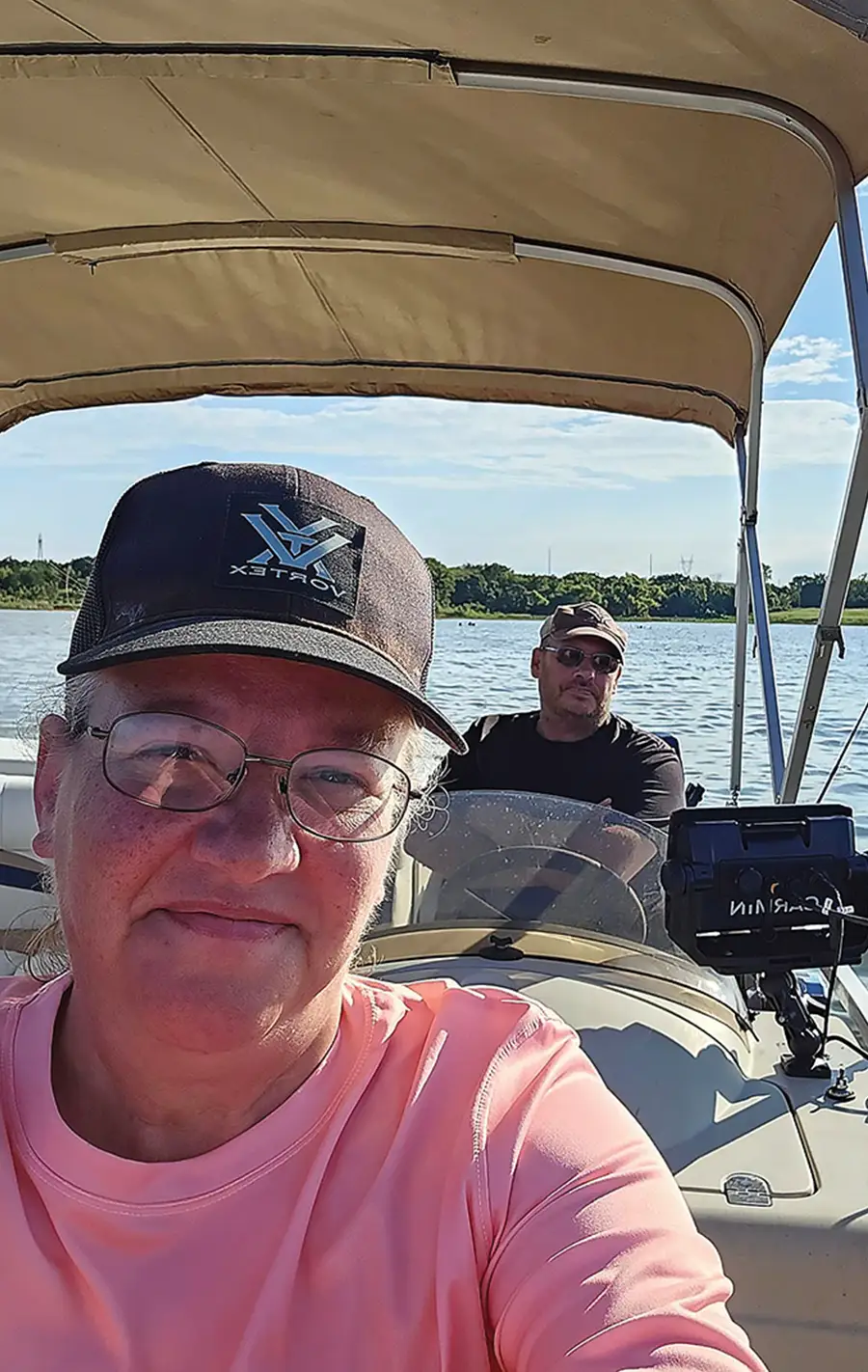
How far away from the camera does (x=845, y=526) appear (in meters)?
2.77

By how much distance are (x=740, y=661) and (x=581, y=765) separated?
1.26 m

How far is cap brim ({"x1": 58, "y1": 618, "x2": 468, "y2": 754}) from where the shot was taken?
40.4 inches

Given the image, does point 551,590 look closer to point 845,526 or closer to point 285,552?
point 845,526

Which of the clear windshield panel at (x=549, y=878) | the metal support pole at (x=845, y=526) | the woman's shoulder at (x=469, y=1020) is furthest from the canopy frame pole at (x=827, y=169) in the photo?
the woman's shoulder at (x=469, y=1020)

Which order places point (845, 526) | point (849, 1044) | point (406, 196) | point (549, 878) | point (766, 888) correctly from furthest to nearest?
point (406, 196)
point (845, 526)
point (549, 878)
point (849, 1044)
point (766, 888)

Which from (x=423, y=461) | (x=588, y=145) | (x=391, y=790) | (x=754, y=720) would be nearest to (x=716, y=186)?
(x=588, y=145)

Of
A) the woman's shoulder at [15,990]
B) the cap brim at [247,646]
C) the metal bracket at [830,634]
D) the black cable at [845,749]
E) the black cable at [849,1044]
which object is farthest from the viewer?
the metal bracket at [830,634]

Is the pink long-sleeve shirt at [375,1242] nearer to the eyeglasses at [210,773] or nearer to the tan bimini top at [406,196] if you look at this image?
the eyeglasses at [210,773]

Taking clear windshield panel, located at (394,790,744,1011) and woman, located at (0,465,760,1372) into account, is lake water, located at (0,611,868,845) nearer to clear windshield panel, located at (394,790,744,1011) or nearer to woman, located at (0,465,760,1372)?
clear windshield panel, located at (394,790,744,1011)

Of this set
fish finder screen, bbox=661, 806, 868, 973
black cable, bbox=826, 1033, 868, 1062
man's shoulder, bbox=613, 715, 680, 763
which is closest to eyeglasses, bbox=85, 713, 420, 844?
fish finder screen, bbox=661, 806, 868, 973

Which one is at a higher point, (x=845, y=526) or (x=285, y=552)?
(x=845, y=526)

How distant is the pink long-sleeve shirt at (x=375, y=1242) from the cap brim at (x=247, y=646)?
35 cm

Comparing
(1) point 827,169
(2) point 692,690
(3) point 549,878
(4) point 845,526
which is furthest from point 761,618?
(2) point 692,690

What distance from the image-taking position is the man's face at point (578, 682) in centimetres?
359
